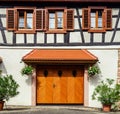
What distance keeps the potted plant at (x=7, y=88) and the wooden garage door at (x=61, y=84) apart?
2.88m

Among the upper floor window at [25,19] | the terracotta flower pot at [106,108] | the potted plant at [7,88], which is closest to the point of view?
the potted plant at [7,88]

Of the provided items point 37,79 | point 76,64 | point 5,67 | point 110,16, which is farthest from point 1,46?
point 110,16

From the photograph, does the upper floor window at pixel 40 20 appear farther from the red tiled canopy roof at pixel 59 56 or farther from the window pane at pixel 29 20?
the red tiled canopy roof at pixel 59 56

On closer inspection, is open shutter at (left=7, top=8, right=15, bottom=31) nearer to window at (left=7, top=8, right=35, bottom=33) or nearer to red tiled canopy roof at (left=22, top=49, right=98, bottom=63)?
window at (left=7, top=8, right=35, bottom=33)

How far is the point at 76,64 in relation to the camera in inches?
1048

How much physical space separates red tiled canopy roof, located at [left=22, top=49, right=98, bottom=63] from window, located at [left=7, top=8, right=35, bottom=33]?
143cm

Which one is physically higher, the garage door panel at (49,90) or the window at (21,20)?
the window at (21,20)

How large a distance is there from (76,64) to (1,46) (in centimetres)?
449

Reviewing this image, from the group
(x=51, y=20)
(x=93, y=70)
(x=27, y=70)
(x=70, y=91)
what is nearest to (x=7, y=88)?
(x=27, y=70)

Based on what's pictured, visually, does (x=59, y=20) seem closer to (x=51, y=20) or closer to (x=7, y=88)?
(x=51, y=20)

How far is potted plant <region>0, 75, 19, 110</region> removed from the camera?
77.7 ft

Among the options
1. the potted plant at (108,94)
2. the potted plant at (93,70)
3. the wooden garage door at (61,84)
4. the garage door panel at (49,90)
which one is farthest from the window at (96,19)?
the garage door panel at (49,90)

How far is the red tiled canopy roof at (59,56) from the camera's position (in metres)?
25.4

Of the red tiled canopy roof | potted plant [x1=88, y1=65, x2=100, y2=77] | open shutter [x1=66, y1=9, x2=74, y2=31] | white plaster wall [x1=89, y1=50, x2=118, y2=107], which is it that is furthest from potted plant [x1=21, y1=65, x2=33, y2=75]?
white plaster wall [x1=89, y1=50, x2=118, y2=107]
